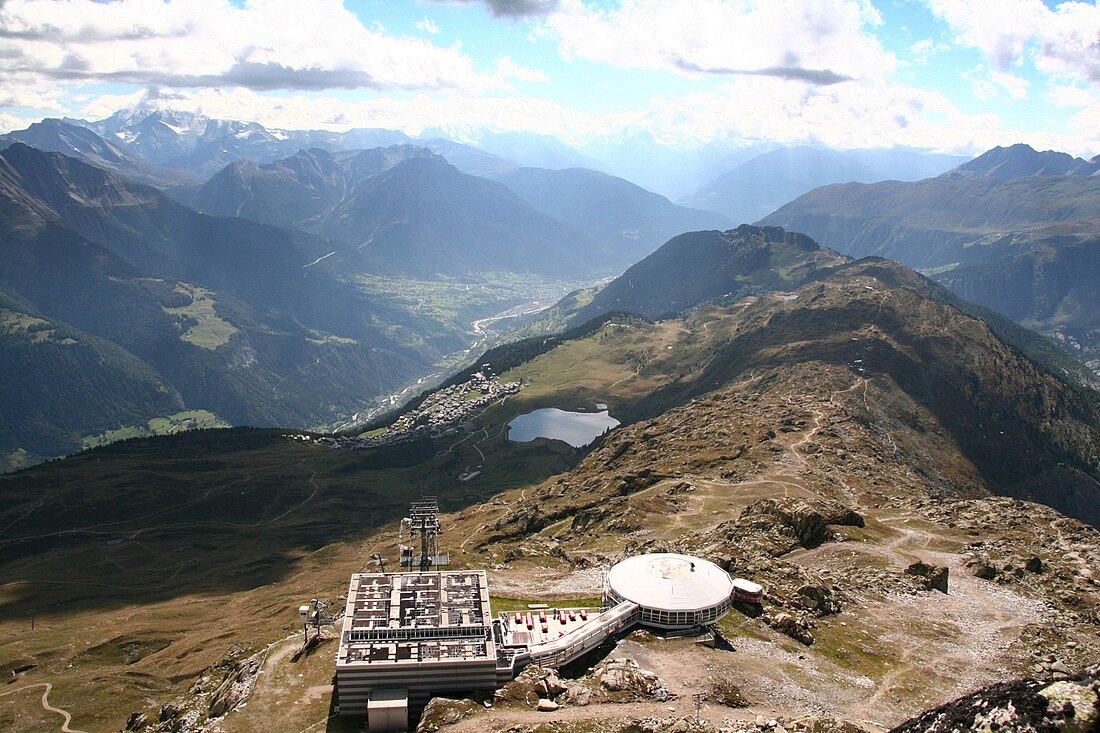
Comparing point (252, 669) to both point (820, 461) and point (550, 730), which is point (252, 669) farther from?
point (820, 461)

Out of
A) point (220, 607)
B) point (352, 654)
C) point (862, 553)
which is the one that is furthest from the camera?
point (220, 607)

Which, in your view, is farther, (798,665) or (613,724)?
(798,665)

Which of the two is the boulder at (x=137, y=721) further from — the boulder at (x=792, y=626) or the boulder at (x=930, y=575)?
the boulder at (x=930, y=575)

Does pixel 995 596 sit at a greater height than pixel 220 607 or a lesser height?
greater

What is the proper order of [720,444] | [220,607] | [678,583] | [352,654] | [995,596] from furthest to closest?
1. [720,444]
2. [220,607]
3. [995,596]
4. [678,583]
5. [352,654]

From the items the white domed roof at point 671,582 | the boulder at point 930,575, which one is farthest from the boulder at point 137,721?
the boulder at point 930,575

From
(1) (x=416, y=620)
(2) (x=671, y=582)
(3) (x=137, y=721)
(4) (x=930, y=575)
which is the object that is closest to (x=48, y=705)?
(3) (x=137, y=721)

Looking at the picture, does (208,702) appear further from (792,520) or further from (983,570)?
(983,570)

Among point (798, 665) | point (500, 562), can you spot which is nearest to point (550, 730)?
point (798, 665)
